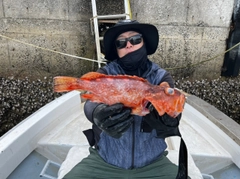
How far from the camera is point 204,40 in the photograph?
605 cm

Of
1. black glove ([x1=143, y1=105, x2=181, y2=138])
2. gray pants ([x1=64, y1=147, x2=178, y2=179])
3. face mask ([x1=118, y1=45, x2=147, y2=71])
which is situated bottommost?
gray pants ([x1=64, y1=147, x2=178, y2=179])

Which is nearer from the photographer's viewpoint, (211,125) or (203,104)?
(211,125)

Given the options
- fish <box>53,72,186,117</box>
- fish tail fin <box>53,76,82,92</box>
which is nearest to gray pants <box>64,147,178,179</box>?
fish <box>53,72,186,117</box>

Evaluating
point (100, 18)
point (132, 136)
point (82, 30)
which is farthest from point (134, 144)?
point (82, 30)

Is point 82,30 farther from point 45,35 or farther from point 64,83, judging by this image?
point 64,83

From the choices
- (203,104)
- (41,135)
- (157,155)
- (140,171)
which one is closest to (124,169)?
(140,171)

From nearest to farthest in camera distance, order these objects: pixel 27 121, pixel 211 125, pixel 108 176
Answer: pixel 108 176
pixel 27 121
pixel 211 125

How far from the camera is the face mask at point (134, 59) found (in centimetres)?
185

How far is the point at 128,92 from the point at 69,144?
1470 millimetres

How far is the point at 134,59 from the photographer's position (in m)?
1.86

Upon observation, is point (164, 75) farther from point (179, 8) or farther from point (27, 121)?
point (179, 8)

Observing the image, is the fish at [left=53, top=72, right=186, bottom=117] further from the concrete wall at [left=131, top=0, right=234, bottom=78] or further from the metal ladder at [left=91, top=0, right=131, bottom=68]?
the concrete wall at [left=131, top=0, right=234, bottom=78]

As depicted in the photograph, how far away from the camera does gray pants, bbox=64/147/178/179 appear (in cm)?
177

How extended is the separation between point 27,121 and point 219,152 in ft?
7.33
